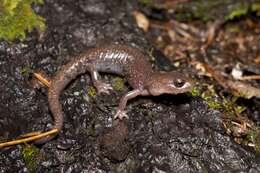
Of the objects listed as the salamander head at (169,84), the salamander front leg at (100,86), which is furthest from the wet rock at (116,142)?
the salamander head at (169,84)

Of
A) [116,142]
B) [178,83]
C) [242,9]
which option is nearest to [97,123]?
[116,142]

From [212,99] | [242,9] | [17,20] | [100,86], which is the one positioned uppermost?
[17,20]

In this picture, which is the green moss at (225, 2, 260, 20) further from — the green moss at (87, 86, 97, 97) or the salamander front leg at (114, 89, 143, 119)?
the green moss at (87, 86, 97, 97)

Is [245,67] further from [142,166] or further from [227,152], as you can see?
[142,166]

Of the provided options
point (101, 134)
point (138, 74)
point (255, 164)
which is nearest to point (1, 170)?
point (101, 134)

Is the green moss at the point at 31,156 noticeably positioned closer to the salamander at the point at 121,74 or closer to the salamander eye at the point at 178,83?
the salamander at the point at 121,74

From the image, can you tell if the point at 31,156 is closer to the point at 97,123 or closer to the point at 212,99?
the point at 97,123
